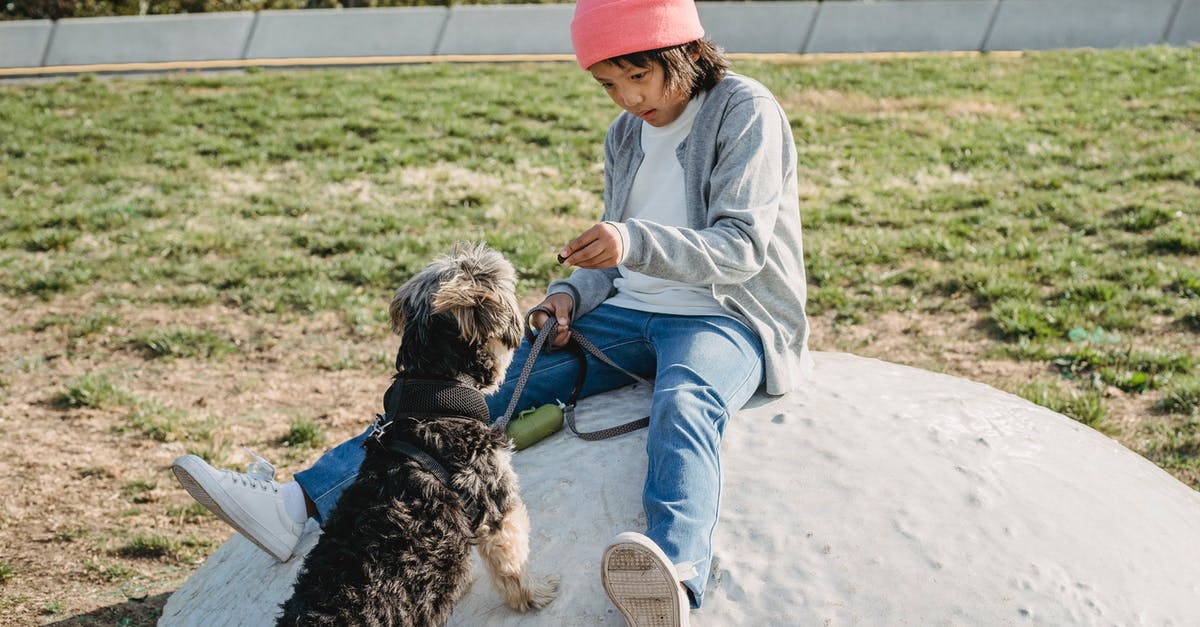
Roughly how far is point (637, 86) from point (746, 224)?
71cm

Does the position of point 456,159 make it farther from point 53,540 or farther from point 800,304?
point 800,304

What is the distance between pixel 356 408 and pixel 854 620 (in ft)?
16.3

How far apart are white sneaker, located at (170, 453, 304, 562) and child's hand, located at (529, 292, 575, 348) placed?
52.2 inches

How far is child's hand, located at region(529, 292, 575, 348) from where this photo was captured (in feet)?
14.7

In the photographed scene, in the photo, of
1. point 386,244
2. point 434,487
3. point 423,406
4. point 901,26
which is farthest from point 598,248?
point 901,26

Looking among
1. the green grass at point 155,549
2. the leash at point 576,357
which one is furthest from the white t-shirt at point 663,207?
the green grass at point 155,549

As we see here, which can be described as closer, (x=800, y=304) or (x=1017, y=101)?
(x=800, y=304)

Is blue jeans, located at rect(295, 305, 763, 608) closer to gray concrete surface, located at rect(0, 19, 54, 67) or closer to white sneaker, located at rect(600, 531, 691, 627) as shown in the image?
white sneaker, located at rect(600, 531, 691, 627)

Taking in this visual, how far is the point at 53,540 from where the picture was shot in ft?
19.4

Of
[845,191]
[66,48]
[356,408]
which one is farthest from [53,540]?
[66,48]

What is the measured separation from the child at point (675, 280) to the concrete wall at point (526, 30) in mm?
17318

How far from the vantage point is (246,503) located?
14.0ft

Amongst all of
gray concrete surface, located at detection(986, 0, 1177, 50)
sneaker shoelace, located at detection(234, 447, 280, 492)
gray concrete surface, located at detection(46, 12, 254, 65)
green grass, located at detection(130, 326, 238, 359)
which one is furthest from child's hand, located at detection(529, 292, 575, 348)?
gray concrete surface, located at detection(46, 12, 254, 65)

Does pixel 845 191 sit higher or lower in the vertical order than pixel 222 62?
higher
